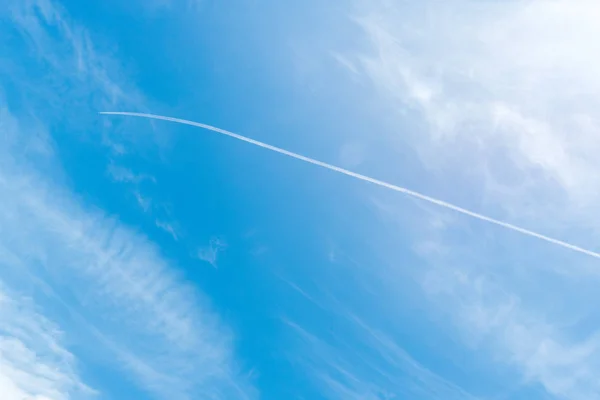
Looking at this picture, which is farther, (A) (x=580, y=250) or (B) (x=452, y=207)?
(B) (x=452, y=207)

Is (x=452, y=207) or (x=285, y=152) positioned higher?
(x=452, y=207)

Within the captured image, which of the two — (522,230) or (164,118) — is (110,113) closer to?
(164,118)

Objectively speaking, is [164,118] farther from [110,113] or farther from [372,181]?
[372,181]

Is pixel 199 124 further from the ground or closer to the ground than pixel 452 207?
closer to the ground

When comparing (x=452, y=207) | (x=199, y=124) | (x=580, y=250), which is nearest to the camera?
(x=580, y=250)

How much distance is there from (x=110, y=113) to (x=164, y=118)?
6.15 metres

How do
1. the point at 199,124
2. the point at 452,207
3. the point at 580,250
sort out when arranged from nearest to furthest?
the point at 580,250 < the point at 452,207 < the point at 199,124

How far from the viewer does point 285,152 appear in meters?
48.2

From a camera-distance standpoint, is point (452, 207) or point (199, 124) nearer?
point (452, 207)

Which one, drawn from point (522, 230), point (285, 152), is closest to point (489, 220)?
point (522, 230)

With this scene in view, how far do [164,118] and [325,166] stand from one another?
18.5m

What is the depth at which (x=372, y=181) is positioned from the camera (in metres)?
47.9

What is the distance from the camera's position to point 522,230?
1833 inches

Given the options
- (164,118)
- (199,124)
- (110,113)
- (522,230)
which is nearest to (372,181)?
(522,230)
